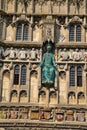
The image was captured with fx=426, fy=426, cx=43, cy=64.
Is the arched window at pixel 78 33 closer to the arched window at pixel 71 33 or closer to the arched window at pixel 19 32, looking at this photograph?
the arched window at pixel 71 33

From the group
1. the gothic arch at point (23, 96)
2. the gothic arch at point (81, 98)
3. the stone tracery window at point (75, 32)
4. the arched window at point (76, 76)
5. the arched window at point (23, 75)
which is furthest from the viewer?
the stone tracery window at point (75, 32)

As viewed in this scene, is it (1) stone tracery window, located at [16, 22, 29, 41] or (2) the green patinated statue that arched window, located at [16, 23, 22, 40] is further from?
(2) the green patinated statue

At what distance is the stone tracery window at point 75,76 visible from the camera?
69.9 feet

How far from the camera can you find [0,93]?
2100 centimetres

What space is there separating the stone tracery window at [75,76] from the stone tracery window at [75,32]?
1673 mm

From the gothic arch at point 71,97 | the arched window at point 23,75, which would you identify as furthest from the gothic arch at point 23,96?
the gothic arch at point 71,97

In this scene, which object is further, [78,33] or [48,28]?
[78,33]

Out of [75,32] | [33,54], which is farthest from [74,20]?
[33,54]

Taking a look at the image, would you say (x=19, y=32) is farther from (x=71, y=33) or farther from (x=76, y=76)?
(x=76, y=76)

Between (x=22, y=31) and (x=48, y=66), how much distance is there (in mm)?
2613

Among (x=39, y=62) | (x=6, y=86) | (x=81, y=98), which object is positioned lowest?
(x=81, y=98)

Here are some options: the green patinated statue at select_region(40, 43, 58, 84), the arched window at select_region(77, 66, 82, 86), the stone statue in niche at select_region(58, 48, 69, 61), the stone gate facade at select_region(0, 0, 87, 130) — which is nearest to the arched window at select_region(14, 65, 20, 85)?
the stone gate facade at select_region(0, 0, 87, 130)

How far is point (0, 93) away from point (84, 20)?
235 inches

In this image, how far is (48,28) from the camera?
2216cm
